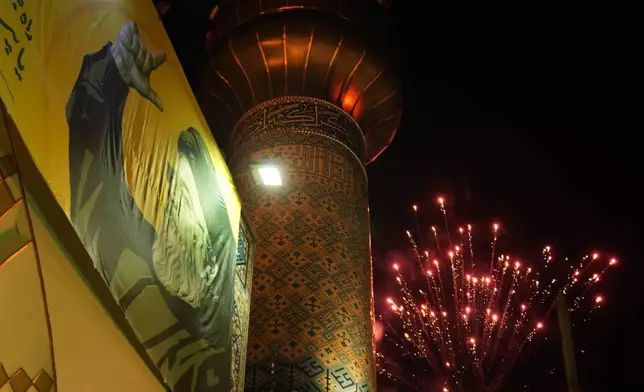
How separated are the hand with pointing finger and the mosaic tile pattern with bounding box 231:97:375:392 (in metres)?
2.17

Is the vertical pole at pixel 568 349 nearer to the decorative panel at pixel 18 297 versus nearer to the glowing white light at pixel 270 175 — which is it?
the glowing white light at pixel 270 175

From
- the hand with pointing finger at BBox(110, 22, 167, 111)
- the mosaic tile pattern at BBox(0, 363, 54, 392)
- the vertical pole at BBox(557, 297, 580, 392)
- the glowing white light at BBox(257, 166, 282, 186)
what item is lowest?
the mosaic tile pattern at BBox(0, 363, 54, 392)

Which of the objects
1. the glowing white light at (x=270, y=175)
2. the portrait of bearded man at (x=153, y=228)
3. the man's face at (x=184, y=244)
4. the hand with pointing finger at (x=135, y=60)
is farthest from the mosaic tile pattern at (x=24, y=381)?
the glowing white light at (x=270, y=175)

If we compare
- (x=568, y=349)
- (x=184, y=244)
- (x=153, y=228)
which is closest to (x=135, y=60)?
(x=153, y=228)

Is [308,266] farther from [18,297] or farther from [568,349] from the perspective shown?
[18,297]

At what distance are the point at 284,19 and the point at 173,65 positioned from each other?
10.4 ft

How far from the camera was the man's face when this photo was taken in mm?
2994

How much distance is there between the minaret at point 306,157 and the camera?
505cm

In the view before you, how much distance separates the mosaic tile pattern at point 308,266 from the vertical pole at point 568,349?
1.51 m

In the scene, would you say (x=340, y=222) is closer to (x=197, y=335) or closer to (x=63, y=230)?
(x=197, y=335)

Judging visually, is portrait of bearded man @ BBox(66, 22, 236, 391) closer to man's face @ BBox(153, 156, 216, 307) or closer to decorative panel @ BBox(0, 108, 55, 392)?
man's face @ BBox(153, 156, 216, 307)

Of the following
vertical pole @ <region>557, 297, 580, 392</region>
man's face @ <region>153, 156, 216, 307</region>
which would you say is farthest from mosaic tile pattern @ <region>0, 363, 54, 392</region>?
vertical pole @ <region>557, 297, 580, 392</region>

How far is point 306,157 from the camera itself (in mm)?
5883

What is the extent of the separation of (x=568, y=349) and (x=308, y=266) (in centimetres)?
208
